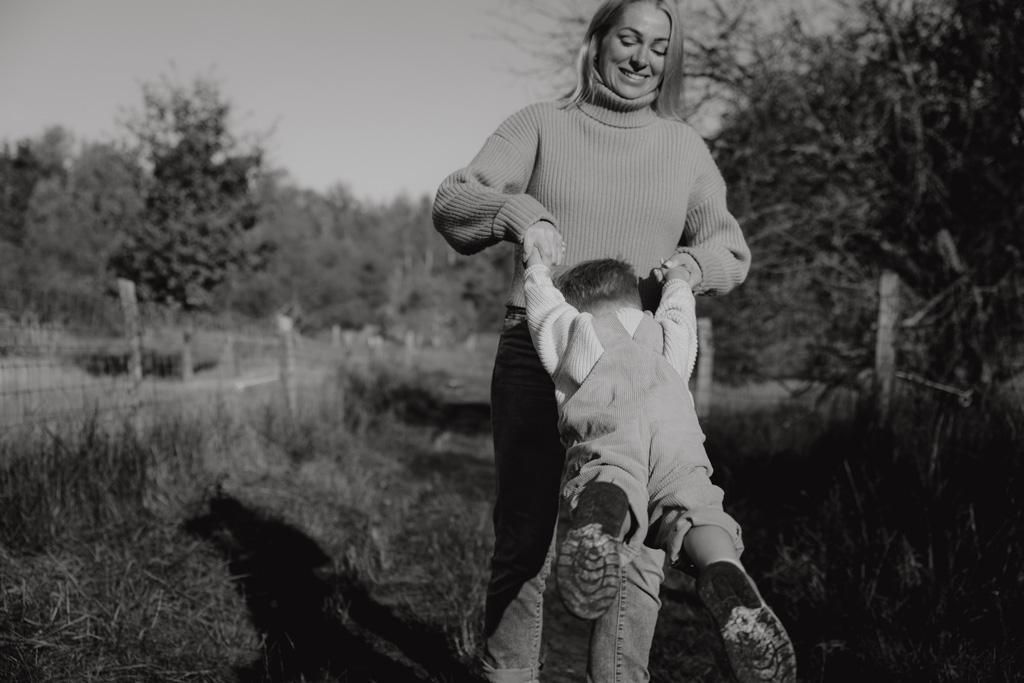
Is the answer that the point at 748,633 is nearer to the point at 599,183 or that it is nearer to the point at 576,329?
the point at 576,329

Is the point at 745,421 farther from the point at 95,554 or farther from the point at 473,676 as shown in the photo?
the point at 95,554

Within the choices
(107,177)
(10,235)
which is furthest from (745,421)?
(10,235)

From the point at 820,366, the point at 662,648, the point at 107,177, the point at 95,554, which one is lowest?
the point at 662,648

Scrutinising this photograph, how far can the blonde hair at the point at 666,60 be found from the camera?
2039 millimetres

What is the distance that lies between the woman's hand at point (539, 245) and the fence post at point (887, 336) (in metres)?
3.34

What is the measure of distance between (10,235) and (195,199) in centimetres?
2689

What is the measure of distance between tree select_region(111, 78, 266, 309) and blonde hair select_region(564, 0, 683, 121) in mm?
14462

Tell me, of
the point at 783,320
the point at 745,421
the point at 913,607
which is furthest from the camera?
the point at 783,320

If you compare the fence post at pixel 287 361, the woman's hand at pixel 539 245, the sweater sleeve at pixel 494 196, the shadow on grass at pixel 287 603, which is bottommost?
the shadow on grass at pixel 287 603

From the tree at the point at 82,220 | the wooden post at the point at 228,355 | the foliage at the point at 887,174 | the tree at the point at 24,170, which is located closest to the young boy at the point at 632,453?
the foliage at the point at 887,174

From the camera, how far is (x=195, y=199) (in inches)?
605

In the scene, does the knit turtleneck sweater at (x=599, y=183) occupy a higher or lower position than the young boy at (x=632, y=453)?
higher

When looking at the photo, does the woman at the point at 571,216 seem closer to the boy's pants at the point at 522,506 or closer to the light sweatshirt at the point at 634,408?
the boy's pants at the point at 522,506

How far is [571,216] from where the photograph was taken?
2.00 meters
